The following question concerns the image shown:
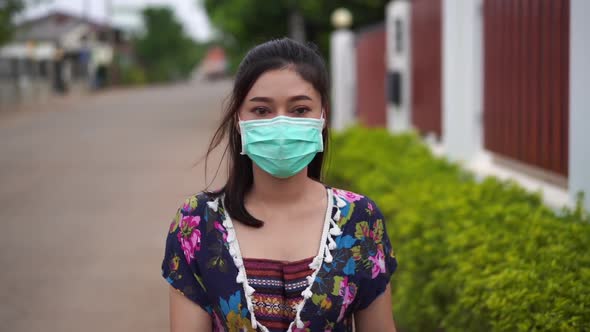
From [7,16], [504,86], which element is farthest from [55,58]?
[504,86]

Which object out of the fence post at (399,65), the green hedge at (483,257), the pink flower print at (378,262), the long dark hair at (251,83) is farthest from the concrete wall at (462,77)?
the pink flower print at (378,262)

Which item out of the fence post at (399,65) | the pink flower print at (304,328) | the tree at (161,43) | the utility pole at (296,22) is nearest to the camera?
the pink flower print at (304,328)

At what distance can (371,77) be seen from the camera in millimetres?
12836

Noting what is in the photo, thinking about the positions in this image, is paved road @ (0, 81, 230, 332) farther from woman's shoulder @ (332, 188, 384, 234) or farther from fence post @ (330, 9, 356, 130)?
woman's shoulder @ (332, 188, 384, 234)

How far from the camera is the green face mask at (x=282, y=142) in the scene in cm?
247

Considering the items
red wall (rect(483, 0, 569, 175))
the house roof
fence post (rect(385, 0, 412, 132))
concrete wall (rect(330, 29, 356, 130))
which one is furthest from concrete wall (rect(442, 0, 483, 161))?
the house roof

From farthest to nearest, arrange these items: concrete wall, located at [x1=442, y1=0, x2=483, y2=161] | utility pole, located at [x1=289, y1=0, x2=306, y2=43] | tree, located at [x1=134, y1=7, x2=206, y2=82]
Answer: tree, located at [x1=134, y1=7, x2=206, y2=82] < utility pole, located at [x1=289, y1=0, x2=306, y2=43] < concrete wall, located at [x1=442, y1=0, x2=483, y2=161]

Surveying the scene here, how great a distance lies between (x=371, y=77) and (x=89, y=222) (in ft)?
18.5

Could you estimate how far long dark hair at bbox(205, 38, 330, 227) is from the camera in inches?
98.3

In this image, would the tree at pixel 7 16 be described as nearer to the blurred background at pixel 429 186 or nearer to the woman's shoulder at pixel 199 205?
the blurred background at pixel 429 186

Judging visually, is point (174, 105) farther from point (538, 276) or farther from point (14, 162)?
point (538, 276)

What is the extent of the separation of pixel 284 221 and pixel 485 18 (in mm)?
4463

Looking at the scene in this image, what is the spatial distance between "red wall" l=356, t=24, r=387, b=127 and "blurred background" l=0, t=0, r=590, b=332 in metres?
0.05

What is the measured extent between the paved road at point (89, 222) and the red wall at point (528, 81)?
198 cm
